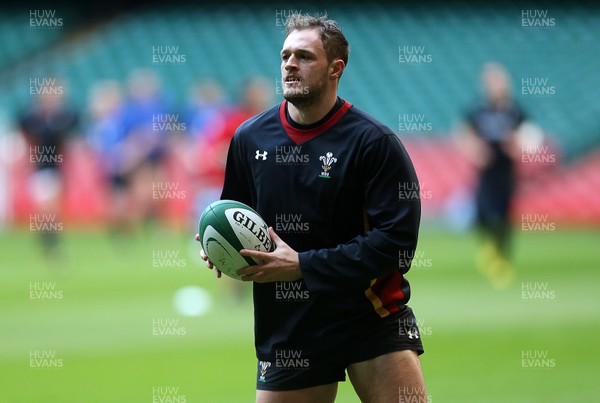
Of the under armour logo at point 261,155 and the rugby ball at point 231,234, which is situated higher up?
the under armour logo at point 261,155

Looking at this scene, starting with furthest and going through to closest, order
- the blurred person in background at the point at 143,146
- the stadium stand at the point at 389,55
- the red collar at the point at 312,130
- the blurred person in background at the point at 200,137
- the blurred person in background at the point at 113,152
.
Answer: the stadium stand at the point at 389,55 → the blurred person in background at the point at 113,152 → the blurred person in background at the point at 143,146 → the blurred person in background at the point at 200,137 → the red collar at the point at 312,130

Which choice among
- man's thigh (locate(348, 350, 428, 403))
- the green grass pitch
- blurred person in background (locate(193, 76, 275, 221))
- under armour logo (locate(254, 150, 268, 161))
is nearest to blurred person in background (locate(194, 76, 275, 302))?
blurred person in background (locate(193, 76, 275, 221))

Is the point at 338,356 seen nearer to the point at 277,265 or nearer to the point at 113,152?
the point at 277,265

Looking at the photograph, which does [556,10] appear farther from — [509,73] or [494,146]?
[494,146]


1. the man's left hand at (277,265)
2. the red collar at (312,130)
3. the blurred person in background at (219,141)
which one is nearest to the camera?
the man's left hand at (277,265)

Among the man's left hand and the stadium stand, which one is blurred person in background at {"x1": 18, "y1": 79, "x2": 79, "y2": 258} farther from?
the man's left hand

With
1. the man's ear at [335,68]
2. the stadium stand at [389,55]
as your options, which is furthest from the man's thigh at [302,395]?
the stadium stand at [389,55]

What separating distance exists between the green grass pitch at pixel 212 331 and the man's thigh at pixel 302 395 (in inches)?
123

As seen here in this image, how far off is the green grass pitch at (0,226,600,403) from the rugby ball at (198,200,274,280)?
3453mm

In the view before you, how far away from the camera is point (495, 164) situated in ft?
49.9

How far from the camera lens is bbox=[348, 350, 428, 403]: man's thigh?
15.6 feet

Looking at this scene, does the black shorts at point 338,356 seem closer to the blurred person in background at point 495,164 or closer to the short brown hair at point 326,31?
the short brown hair at point 326,31

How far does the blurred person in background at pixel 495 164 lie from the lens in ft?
47.9

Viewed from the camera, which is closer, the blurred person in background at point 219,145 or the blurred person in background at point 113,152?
the blurred person in background at point 219,145
